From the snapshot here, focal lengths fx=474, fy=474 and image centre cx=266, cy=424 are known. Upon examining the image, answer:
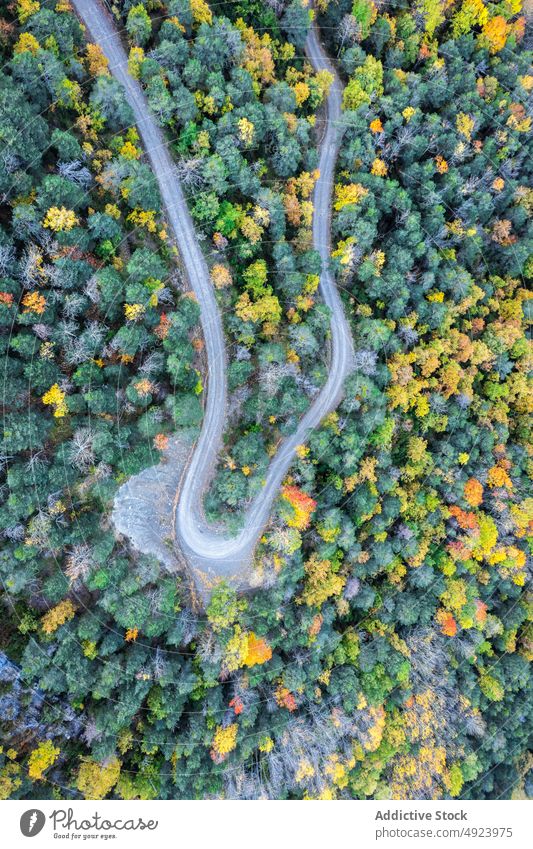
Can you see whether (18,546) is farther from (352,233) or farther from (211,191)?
(352,233)

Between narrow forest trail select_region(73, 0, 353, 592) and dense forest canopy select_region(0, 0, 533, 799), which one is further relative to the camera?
narrow forest trail select_region(73, 0, 353, 592)
